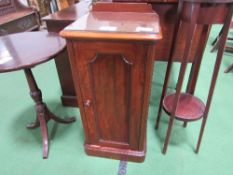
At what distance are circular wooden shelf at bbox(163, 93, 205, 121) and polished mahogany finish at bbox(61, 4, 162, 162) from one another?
30cm

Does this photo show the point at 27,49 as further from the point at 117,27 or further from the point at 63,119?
the point at 63,119

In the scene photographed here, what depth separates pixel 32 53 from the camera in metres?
1.11

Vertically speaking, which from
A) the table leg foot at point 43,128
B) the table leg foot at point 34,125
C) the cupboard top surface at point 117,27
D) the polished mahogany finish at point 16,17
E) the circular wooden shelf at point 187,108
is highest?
the cupboard top surface at point 117,27

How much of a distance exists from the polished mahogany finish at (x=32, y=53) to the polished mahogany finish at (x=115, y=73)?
25 centimetres

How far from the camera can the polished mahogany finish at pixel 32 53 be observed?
1006 millimetres

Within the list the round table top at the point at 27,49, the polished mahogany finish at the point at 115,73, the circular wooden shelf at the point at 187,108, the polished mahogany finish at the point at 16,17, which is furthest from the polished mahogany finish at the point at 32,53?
the polished mahogany finish at the point at 16,17

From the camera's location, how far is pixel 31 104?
1.96m

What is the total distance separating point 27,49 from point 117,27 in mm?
650

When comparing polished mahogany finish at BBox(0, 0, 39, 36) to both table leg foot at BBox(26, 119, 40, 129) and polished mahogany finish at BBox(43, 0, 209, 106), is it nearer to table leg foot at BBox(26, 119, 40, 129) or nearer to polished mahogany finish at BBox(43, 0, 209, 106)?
polished mahogany finish at BBox(43, 0, 209, 106)

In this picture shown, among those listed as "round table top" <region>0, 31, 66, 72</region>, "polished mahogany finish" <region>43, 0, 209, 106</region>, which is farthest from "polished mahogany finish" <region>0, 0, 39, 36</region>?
"round table top" <region>0, 31, 66, 72</region>

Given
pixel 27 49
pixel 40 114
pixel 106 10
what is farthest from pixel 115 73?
pixel 40 114

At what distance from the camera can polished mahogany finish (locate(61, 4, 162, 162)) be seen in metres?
0.86

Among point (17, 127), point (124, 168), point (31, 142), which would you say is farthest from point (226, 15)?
point (17, 127)

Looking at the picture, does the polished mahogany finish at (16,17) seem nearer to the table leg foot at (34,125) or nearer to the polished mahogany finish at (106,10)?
the polished mahogany finish at (106,10)
